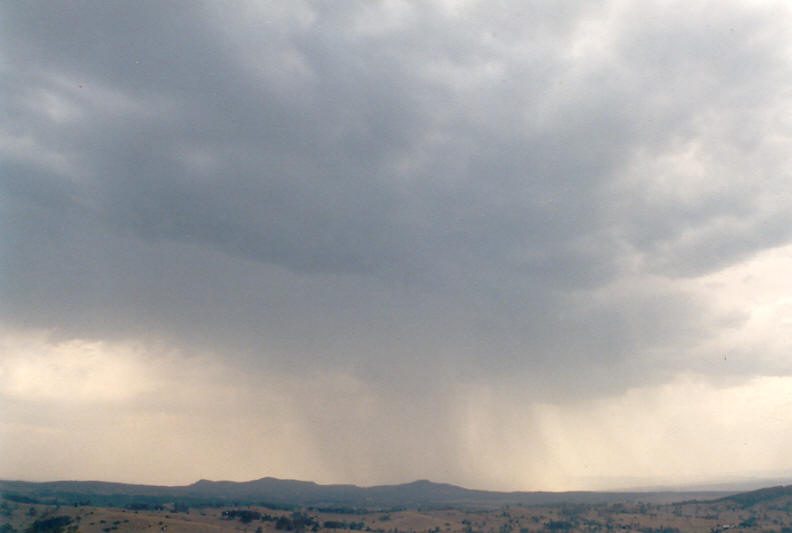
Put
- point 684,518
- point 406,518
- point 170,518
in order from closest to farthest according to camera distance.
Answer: point 170,518
point 684,518
point 406,518

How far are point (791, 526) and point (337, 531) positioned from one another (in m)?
109

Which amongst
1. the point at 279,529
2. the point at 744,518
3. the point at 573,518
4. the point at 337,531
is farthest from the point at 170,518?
the point at 744,518

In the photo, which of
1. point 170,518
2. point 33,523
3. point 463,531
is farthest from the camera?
point 463,531

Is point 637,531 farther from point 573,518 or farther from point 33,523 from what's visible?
point 33,523

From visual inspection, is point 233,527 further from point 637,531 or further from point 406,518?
point 637,531

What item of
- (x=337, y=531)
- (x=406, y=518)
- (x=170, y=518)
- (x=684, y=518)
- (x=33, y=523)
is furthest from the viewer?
(x=406, y=518)

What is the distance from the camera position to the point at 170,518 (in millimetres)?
129500

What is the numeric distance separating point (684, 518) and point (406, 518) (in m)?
80.6

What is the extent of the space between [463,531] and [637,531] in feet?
145

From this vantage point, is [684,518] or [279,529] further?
[684,518]

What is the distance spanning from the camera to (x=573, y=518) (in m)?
168

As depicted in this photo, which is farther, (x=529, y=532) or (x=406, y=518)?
(x=406, y=518)

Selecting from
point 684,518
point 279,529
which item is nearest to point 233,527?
point 279,529

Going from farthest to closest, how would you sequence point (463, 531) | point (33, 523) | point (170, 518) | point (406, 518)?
point (406, 518)
point (463, 531)
point (170, 518)
point (33, 523)
